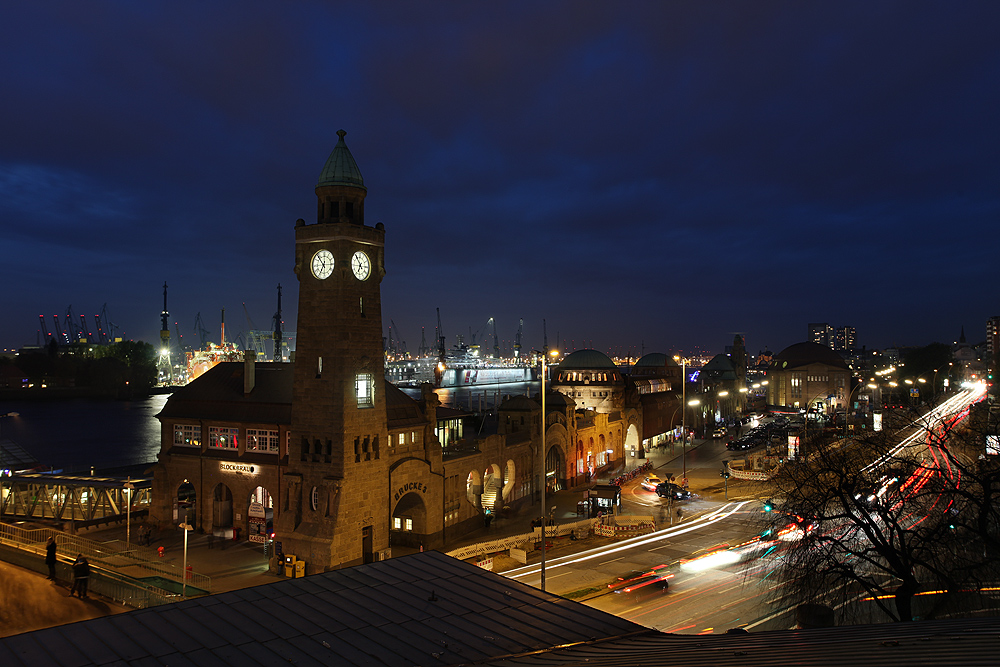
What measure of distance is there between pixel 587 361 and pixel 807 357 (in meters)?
92.5

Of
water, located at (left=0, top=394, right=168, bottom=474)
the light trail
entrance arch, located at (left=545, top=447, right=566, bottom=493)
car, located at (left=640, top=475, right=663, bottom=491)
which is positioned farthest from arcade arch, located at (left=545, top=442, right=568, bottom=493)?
water, located at (left=0, top=394, right=168, bottom=474)

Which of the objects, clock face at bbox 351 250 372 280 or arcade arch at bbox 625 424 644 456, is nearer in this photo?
clock face at bbox 351 250 372 280

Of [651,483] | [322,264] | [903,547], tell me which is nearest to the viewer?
[903,547]

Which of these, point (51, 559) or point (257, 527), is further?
point (257, 527)

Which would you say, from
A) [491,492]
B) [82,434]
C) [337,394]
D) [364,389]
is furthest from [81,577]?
[82,434]

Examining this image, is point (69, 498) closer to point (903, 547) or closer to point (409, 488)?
point (409, 488)

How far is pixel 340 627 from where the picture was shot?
55.8 feet

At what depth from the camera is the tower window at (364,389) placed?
40.7 meters

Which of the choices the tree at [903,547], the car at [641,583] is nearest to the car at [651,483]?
the car at [641,583]

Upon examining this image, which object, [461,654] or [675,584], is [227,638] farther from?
[675,584]

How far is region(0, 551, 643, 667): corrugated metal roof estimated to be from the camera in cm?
1476

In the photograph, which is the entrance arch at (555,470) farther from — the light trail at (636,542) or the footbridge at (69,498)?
the footbridge at (69,498)

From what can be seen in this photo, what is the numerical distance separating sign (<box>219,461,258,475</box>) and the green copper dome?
20.6 meters

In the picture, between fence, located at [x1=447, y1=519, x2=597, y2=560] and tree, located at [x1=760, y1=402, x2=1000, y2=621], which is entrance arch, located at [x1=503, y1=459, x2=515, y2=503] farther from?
tree, located at [x1=760, y1=402, x2=1000, y2=621]
